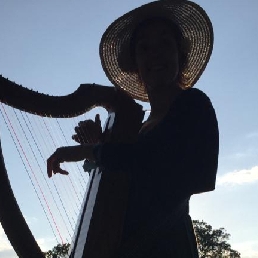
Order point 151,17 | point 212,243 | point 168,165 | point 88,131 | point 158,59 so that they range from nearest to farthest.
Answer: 1. point 168,165
2. point 158,59
3. point 88,131
4. point 151,17
5. point 212,243

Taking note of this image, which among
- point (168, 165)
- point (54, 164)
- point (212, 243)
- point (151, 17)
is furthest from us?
point (212, 243)

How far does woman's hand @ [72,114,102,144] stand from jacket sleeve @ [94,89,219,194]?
1.71ft

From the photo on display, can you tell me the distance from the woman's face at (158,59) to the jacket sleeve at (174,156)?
1.46 ft

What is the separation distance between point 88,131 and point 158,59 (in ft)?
1.71

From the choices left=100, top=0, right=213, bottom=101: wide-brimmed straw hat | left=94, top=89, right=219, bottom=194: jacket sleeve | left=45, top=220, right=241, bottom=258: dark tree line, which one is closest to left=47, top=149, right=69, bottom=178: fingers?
left=94, top=89, right=219, bottom=194: jacket sleeve

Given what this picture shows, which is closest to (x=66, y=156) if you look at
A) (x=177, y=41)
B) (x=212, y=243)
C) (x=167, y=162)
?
(x=167, y=162)

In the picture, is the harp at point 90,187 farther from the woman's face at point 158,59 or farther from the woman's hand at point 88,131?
the woman's face at point 158,59

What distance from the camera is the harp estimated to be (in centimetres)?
158

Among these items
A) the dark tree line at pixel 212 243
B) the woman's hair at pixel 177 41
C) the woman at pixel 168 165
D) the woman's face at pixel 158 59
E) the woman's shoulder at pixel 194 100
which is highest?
the dark tree line at pixel 212 243

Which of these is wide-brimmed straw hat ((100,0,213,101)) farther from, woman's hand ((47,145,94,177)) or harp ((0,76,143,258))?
woman's hand ((47,145,94,177))

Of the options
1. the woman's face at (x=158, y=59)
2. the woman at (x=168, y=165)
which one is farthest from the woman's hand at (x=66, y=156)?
the woman's face at (x=158, y=59)

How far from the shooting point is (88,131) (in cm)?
198

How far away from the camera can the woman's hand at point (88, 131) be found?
1973 millimetres

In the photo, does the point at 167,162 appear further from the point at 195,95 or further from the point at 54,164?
the point at 54,164
